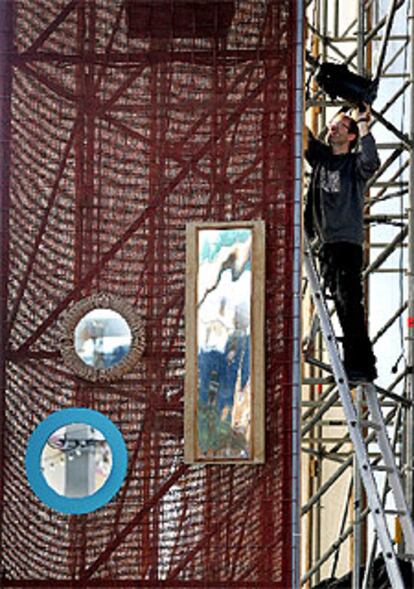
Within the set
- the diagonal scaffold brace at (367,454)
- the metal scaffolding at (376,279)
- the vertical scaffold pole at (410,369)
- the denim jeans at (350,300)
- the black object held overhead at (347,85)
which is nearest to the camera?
the diagonal scaffold brace at (367,454)

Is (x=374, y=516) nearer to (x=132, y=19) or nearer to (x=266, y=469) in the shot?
(x=266, y=469)

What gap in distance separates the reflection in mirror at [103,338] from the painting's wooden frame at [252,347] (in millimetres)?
316

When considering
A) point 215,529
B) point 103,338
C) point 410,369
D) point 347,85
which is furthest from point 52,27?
point 410,369

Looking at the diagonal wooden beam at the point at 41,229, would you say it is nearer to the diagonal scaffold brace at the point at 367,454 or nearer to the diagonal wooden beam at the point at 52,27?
the diagonal wooden beam at the point at 52,27

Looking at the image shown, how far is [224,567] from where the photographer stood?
8523mm

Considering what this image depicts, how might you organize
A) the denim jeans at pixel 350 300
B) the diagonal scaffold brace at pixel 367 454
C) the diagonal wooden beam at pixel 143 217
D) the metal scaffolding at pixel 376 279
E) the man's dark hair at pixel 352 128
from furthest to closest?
the metal scaffolding at pixel 376 279 < the man's dark hair at pixel 352 128 < the denim jeans at pixel 350 300 < the diagonal scaffold brace at pixel 367 454 < the diagonal wooden beam at pixel 143 217

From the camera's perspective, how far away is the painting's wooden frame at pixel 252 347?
8492mm

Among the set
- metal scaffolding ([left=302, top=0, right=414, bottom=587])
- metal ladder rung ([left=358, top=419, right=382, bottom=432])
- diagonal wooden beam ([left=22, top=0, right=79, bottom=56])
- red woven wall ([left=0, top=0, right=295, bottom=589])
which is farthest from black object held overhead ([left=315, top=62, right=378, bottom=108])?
metal ladder rung ([left=358, top=419, right=382, bottom=432])

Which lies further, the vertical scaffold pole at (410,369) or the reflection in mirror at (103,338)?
the vertical scaffold pole at (410,369)

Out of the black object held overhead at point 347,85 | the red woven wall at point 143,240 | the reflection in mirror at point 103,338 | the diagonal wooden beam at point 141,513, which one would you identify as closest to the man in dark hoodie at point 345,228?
the black object held overhead at point 347,85

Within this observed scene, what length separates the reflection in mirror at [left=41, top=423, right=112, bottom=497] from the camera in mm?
8508

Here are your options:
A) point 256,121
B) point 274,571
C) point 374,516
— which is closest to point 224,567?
point 274,571

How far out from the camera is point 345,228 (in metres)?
9.38

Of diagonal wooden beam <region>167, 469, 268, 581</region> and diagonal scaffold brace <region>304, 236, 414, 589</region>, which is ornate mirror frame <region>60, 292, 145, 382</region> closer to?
diagonal wooden beam <region>167, 469, 268, 581</region>
